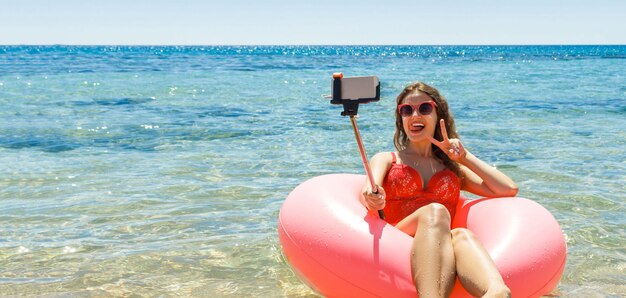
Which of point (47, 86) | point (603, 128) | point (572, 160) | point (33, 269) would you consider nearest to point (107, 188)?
point (33, 269)

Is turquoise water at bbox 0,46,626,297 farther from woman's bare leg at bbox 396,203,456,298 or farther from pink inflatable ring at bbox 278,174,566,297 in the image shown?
woman's bare leg at bbox 396,203,456,298

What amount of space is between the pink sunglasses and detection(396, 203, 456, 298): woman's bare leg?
0.71m

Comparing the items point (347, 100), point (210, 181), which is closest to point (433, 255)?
point (347, 100)

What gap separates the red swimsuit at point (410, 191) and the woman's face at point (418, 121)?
19cm

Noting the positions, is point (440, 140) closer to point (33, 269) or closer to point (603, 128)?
point (33, 269)

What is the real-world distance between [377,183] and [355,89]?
0.91m

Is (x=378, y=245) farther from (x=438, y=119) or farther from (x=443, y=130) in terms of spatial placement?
(x=438, y=119)

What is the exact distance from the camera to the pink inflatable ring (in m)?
3.10

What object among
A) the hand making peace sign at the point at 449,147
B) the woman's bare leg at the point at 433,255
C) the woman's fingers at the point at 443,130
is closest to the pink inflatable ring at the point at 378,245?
the woman's bare leg at the point at 433,255

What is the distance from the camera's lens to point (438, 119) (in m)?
3.92

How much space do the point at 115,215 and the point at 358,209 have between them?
9.14 feet

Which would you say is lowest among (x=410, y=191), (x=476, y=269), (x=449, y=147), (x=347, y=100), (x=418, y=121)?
(x=476, y=269)

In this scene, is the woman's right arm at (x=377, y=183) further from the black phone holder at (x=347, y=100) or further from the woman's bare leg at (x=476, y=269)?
the black phone holder at (x=347, y=100)

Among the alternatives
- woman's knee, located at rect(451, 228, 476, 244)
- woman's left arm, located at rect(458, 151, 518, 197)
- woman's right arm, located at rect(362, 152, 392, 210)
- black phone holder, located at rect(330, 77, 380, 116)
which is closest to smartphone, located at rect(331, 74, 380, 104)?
black phone holder, located at rect(330, 77, 380, 116)
